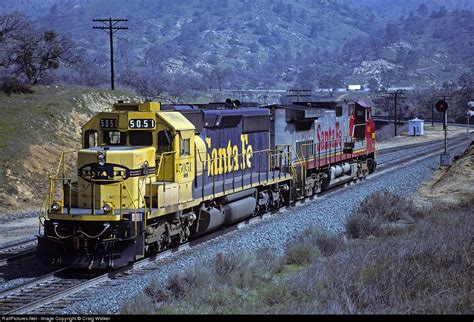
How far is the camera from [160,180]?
1449cm

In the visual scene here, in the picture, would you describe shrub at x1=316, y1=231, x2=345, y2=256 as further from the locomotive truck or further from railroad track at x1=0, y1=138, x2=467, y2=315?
railroad track at x1=0, y1=138, x2=467, y2=315

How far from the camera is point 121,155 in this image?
43.7 feet

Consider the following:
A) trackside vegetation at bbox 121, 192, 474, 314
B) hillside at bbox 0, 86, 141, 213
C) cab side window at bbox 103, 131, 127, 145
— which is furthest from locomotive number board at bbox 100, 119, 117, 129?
hillside at bbox 0, 86, 141, 213

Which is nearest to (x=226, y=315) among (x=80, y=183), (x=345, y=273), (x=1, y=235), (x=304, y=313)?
(x=304, y=313)

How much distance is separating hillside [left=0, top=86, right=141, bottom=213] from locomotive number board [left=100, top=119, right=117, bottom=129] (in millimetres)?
10401

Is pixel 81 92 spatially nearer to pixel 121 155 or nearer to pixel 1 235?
pixel 1 235

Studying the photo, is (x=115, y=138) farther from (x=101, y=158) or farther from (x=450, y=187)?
(x=450, y=187)

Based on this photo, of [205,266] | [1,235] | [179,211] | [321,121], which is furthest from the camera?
[321,121]

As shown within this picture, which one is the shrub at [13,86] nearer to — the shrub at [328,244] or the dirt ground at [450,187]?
the dirt ground at [450,187]

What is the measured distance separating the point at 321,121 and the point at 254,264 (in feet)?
44.6

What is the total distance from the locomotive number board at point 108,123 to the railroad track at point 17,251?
3.22 meters

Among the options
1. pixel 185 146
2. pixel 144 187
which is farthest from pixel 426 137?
pixel 144 187

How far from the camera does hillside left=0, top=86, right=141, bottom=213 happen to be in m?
25.5

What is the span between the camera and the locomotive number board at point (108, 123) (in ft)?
47.4
